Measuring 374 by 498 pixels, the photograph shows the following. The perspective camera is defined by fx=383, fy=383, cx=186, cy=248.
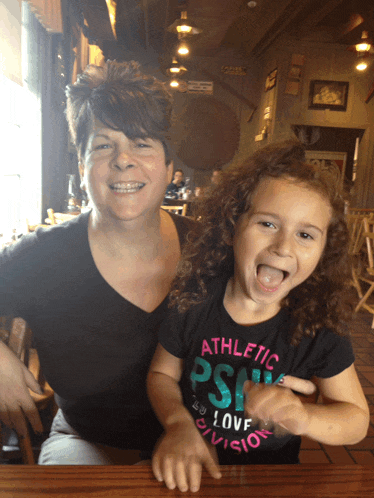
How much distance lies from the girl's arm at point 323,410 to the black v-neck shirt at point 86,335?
0.49 meters

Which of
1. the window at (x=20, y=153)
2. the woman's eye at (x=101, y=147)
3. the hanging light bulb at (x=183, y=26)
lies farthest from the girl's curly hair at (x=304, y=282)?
the hanging light bulb at (x=183, y=26)

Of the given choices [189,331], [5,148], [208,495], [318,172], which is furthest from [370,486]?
[5,148]

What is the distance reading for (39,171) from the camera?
4.22 m

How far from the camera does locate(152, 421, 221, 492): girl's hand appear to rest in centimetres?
59

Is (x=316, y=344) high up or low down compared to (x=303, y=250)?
down

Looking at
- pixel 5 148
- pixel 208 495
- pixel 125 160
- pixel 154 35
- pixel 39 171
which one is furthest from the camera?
pixel 154 35

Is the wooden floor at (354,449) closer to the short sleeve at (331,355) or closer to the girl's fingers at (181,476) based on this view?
the short sleeve at (331,355)

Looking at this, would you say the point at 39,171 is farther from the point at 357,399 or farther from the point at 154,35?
the point at 154,35

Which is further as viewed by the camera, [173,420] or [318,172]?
[318,172]

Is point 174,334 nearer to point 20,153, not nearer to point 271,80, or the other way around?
point 20,153

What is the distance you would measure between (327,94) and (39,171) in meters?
6.27

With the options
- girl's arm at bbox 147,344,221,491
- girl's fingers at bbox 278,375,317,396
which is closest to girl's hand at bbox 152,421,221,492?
girl's arm at bbox 147,344,221,491

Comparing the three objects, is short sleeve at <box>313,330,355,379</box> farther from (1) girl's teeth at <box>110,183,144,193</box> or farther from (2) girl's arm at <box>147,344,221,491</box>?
(1) girl's teeth at <box>110,183,144,193</box>

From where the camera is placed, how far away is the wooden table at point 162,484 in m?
0.56
